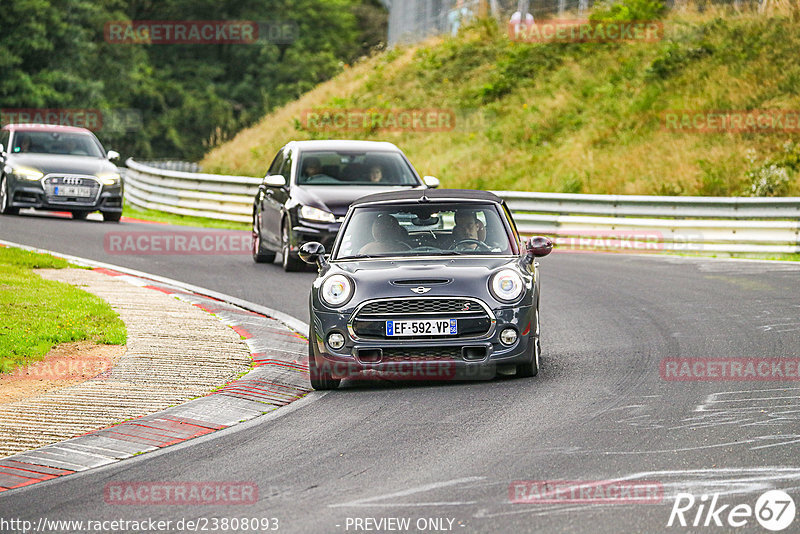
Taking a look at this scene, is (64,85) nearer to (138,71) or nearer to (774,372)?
(138,71)

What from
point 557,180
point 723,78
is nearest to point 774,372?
point 557,180

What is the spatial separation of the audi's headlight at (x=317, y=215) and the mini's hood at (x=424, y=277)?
21.9 ft

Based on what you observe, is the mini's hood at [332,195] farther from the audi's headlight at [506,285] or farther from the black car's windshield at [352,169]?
the audi's headlight at [506,285]

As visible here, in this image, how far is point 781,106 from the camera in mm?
28578

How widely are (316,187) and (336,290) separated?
25.9 ft

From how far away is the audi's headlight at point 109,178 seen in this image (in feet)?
78.9

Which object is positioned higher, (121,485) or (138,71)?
(138,71)

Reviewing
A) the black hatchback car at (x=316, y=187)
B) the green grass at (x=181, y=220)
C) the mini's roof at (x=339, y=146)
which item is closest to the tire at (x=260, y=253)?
the black hatchback car at (x=316, y=187)

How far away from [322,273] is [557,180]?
65.2 ft

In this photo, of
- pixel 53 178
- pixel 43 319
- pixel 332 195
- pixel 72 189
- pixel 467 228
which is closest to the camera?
pixel 467 228

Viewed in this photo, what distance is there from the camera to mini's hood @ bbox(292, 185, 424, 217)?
659 inches

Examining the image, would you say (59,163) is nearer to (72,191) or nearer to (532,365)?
(72,191)

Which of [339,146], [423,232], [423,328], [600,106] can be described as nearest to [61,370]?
[423,328]

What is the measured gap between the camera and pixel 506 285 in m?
9.54
